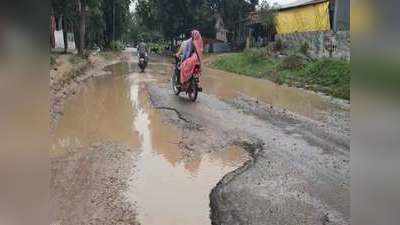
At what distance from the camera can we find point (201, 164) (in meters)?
6.24

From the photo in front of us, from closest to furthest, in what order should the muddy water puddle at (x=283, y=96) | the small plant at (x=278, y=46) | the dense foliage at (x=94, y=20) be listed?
the muddy water puddle at (x=283, y=96) < the dense foliage at (x=94, y=20) < the small plant at (x=278, y=46)

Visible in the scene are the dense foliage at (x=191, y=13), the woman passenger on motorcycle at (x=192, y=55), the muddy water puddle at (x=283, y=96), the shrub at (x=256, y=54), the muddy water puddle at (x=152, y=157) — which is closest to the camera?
the muddy water puddle at (x=152, y=157)

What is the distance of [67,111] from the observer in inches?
406

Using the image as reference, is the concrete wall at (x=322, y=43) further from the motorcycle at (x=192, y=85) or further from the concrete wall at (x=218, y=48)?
the concrete wall at (x=218, y=48)

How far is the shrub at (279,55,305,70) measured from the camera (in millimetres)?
20109

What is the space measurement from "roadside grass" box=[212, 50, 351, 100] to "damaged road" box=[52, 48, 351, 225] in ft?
13.2

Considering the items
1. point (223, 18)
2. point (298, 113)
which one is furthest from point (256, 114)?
point (223, 18)

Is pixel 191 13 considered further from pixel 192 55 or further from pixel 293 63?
pixel 192 55

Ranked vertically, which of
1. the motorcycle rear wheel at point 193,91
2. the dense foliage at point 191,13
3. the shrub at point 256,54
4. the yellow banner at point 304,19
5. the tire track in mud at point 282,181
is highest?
the dense foliage at point 191,13

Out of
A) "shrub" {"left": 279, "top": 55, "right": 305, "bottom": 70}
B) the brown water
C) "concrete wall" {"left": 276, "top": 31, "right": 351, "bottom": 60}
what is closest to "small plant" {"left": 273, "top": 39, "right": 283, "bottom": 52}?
"concrete wall" {"left": 276, "top": 31, "right": 351, "bottom": 60}

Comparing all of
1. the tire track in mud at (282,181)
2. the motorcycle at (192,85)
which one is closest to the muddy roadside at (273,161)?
the tire track in mud at (282,181)

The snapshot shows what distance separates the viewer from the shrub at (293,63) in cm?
2011

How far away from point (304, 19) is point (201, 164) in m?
20.9
